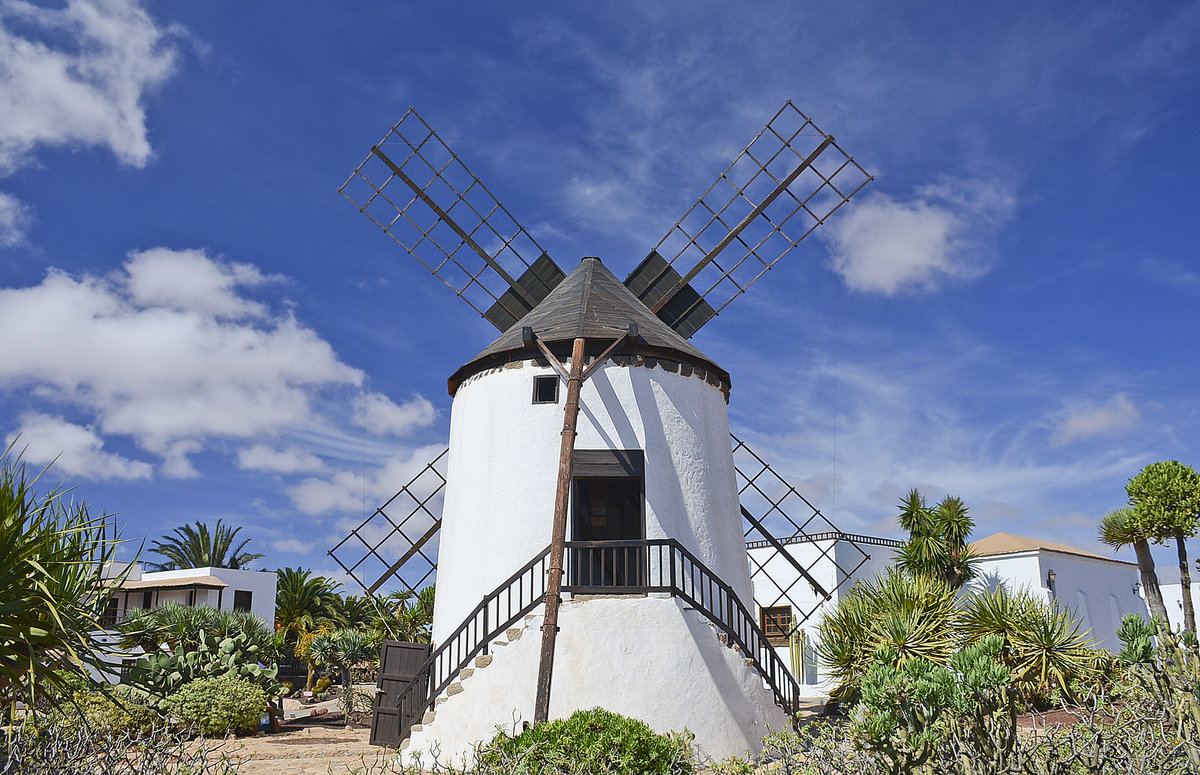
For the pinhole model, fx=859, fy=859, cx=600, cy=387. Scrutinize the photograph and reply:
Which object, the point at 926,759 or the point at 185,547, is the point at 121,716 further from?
the point at 185,547

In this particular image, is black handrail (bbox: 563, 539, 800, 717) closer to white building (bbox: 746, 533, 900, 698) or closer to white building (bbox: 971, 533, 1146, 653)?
white building (bbox: 746, 533, 900, 698)

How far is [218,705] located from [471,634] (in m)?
5.18

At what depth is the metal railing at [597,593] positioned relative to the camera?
1121cm

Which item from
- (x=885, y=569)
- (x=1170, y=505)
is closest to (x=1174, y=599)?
(x=1170, y=505)

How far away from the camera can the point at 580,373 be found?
1197 cm

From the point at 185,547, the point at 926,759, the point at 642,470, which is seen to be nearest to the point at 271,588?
the point at 185,547

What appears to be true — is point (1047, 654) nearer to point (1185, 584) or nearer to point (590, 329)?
point (590, 329)

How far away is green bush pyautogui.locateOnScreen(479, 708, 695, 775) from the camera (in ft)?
23.6

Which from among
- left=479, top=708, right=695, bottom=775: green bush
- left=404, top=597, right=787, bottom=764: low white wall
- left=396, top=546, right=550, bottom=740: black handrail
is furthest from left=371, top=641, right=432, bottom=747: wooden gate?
left=479, top=708, right=695, bottom=775: green bush

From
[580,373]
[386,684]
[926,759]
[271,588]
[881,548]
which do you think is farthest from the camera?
[271,588]

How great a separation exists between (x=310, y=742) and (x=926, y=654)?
10.3 m

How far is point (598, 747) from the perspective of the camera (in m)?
7.35

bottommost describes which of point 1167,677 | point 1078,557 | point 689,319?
point 1167,677

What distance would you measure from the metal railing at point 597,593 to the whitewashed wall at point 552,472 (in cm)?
38
